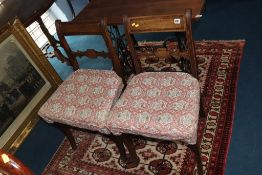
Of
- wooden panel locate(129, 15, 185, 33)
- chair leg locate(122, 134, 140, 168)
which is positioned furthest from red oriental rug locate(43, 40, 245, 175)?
wooden panel locate(129, 15, 185, 33)

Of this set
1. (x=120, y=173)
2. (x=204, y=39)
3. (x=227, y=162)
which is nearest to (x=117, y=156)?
(x=120, y=173)

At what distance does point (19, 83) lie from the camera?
2789 mm

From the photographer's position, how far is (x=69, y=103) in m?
2.27

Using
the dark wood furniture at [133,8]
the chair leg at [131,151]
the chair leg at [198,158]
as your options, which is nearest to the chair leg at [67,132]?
the chair leg at [131,151]

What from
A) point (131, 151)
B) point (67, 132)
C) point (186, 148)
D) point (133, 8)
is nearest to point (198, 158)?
point (186, 148)

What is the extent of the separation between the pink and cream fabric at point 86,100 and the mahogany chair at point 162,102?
0.09 metres

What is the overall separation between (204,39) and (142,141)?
1.51 m

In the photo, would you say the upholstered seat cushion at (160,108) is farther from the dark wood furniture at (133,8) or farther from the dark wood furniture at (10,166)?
the dark wood furniture at (10,166)

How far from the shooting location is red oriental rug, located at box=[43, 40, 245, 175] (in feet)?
7.55

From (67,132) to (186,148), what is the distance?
3.34 feet

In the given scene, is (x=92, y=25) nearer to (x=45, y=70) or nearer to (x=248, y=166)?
(x=45, y=70)

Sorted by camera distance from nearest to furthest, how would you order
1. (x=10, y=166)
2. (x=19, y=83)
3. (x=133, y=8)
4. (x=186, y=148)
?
(x=10, y=166) → (x=186, y=148) → (x=133, y=8) → (x=19, y=83)

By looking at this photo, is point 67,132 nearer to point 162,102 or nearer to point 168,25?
point 162,102

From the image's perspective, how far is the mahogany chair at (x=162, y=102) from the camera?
188 cm
